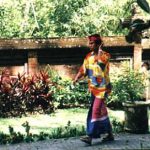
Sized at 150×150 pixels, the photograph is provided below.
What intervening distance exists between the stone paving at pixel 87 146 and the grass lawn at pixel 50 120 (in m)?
2.01

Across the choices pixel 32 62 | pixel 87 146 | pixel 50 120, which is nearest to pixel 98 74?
pixel 87 146

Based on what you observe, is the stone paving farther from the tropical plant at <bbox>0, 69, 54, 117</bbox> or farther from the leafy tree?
the leafy tree

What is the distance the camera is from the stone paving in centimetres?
801

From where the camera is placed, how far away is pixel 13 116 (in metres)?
13.4

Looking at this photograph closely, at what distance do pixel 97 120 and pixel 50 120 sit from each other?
4630 millimetres

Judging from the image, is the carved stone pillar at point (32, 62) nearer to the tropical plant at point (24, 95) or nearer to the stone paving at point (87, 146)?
the tropical plant at point (24, 95)

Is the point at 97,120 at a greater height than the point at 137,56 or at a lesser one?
lesser

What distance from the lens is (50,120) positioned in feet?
41.8

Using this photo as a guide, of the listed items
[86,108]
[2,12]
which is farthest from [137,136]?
[2,12]

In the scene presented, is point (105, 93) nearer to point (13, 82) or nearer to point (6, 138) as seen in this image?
point (6, 138)

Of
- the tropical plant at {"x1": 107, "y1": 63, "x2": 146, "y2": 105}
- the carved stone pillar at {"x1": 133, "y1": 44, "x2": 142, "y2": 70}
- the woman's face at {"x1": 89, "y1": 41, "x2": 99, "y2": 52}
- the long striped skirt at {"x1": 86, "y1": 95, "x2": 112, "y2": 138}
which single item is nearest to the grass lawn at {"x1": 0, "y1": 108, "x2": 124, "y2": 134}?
the tropical plant at {"x1": 107, "y1": 63, "x2": 146, "y2": 105}

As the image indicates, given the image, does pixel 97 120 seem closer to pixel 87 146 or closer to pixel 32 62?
pixel 87 146

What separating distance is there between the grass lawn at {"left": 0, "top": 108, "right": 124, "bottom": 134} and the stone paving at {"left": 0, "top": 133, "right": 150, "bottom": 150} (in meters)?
2.01

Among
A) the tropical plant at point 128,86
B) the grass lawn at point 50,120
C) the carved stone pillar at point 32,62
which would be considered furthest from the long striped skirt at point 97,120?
the carved stone pillar at point 32,62
